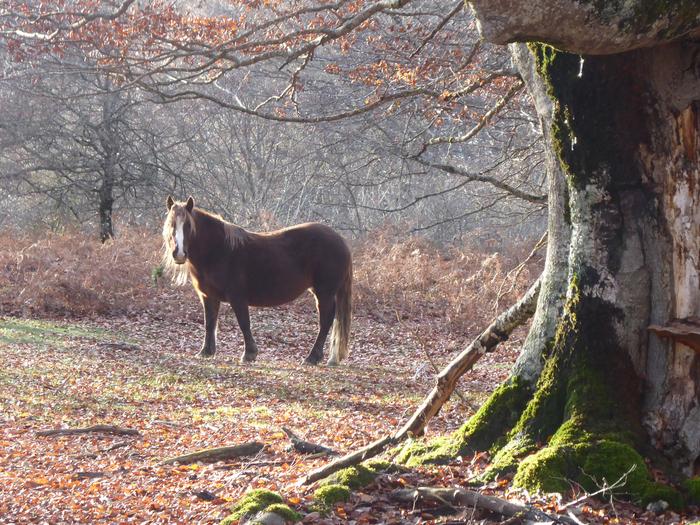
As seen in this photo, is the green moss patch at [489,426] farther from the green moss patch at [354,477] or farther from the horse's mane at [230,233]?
the horse's mane at [230,233]

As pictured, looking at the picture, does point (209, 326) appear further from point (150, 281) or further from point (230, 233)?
point (150, 281)

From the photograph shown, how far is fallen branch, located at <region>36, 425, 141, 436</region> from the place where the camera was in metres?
7.57

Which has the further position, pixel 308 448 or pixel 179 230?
pixel 179 230

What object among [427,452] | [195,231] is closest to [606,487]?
[427,452]

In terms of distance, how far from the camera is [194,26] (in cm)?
1120

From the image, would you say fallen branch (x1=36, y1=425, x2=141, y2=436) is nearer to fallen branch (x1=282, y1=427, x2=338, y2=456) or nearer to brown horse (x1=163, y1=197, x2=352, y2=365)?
fallen branch (x1=282, y1=427, x2=338, y2=456)

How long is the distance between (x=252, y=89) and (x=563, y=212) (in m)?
23.5

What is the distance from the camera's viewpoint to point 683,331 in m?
4.62

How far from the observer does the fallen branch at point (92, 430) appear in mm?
7566

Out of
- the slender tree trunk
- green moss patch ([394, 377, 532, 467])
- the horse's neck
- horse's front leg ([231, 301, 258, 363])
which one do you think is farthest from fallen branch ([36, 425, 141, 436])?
the slender tree trunk

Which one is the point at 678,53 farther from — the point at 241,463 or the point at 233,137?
the point at 233,137

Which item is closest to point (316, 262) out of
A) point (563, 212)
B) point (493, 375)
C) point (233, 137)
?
point (493, 375)

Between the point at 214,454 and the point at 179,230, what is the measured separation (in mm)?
6493

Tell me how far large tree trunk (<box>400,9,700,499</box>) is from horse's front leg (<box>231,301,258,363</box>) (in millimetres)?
8489
